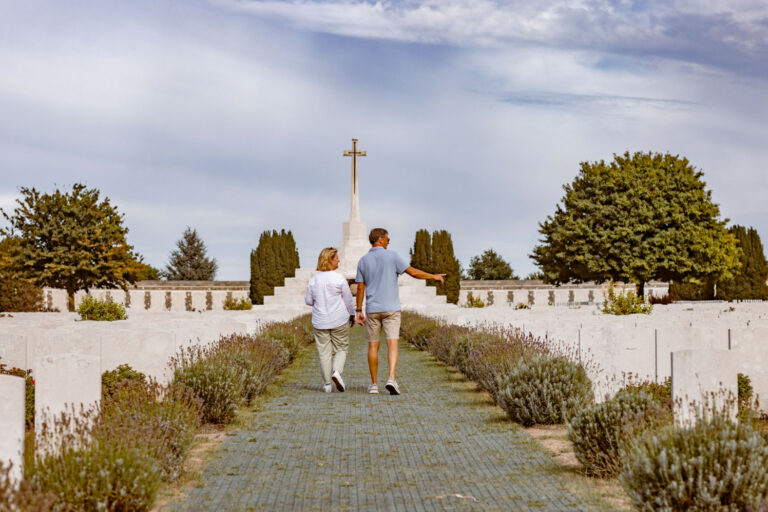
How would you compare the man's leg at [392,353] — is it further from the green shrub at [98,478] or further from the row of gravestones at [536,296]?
the row of gravestones at [536,296]

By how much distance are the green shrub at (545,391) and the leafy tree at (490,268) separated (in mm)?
63744

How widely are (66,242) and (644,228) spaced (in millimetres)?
27753

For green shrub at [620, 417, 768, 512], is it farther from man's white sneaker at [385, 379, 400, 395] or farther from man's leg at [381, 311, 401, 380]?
man's white sneaker at [385, 379, 400, 395]

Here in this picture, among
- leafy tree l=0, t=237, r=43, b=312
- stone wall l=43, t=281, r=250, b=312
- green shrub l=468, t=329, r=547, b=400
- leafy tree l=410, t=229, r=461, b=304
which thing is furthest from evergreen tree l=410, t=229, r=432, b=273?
green shrub l=468, t=329, r=547, b=400

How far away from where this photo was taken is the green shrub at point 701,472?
534 centimetres

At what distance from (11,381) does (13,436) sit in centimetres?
35

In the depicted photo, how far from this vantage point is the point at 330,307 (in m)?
12.6

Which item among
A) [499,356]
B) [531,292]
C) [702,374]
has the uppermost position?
[531,292]

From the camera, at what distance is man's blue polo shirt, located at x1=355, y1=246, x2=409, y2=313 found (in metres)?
11.9

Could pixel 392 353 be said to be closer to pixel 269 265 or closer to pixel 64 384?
pixel 64 384

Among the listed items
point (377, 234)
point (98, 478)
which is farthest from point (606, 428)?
point (377, 234)

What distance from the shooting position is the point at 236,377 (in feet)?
34.0

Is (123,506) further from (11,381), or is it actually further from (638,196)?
(638,196)

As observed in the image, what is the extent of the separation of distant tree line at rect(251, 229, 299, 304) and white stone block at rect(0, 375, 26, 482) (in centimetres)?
4867
